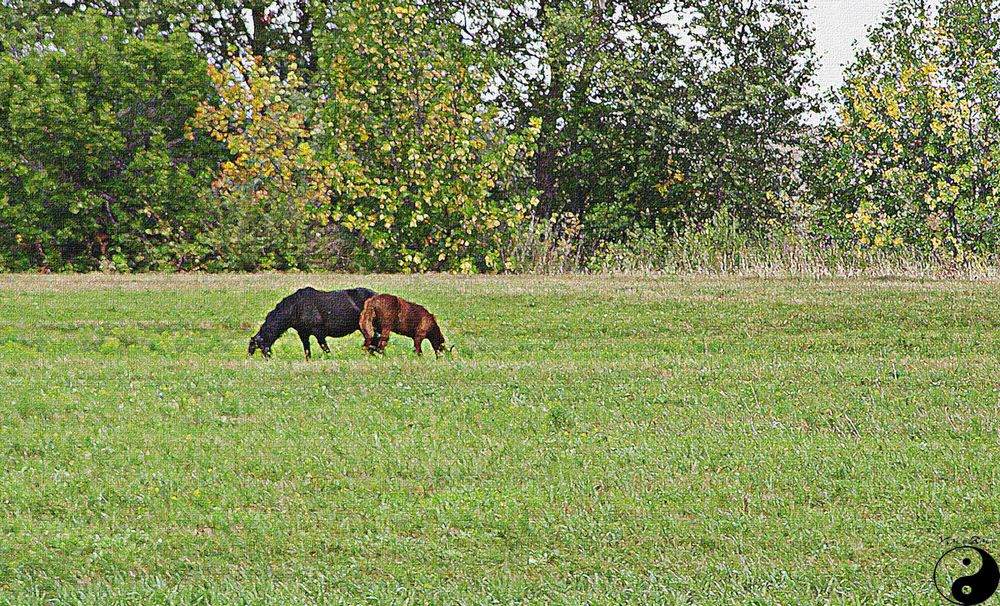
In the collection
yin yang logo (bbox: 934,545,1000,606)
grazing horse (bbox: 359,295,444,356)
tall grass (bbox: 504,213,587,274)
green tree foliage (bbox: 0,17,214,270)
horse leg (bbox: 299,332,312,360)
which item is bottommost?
yin yang logo (bbox: 934,545,1000,606)

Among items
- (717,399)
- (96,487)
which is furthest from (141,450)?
(717,399)

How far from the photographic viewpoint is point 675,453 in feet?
17.9

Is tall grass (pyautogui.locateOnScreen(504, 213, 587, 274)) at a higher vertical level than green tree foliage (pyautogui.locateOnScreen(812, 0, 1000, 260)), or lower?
lower

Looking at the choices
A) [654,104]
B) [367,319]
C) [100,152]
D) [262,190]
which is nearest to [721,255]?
[654,104]

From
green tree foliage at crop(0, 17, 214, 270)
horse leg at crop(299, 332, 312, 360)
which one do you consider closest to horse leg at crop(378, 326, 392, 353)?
horse leg at crop(299, 332, 312, 360)

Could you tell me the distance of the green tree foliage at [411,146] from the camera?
15961 millimetres

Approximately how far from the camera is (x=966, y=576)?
3.72m

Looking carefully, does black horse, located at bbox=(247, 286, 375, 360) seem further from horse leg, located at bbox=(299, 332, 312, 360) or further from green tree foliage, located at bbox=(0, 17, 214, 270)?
green tree foliage, located at bbox=(0, 17, 214, 270)

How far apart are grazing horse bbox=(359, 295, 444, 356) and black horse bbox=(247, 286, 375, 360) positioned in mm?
92

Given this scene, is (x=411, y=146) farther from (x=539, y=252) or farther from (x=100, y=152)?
(x=100, y=152)

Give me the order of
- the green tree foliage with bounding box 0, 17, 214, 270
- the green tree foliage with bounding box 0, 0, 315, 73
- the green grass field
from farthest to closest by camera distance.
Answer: the green tree foliage with bounding box 0, 0, 315, 73
the green tree foliage with bounding box 0, 17, 214, 270
the green grass field

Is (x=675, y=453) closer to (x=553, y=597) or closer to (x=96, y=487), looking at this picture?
(x=553, y=597)

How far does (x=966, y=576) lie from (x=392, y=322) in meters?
5.63

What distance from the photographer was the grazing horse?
8570mm
